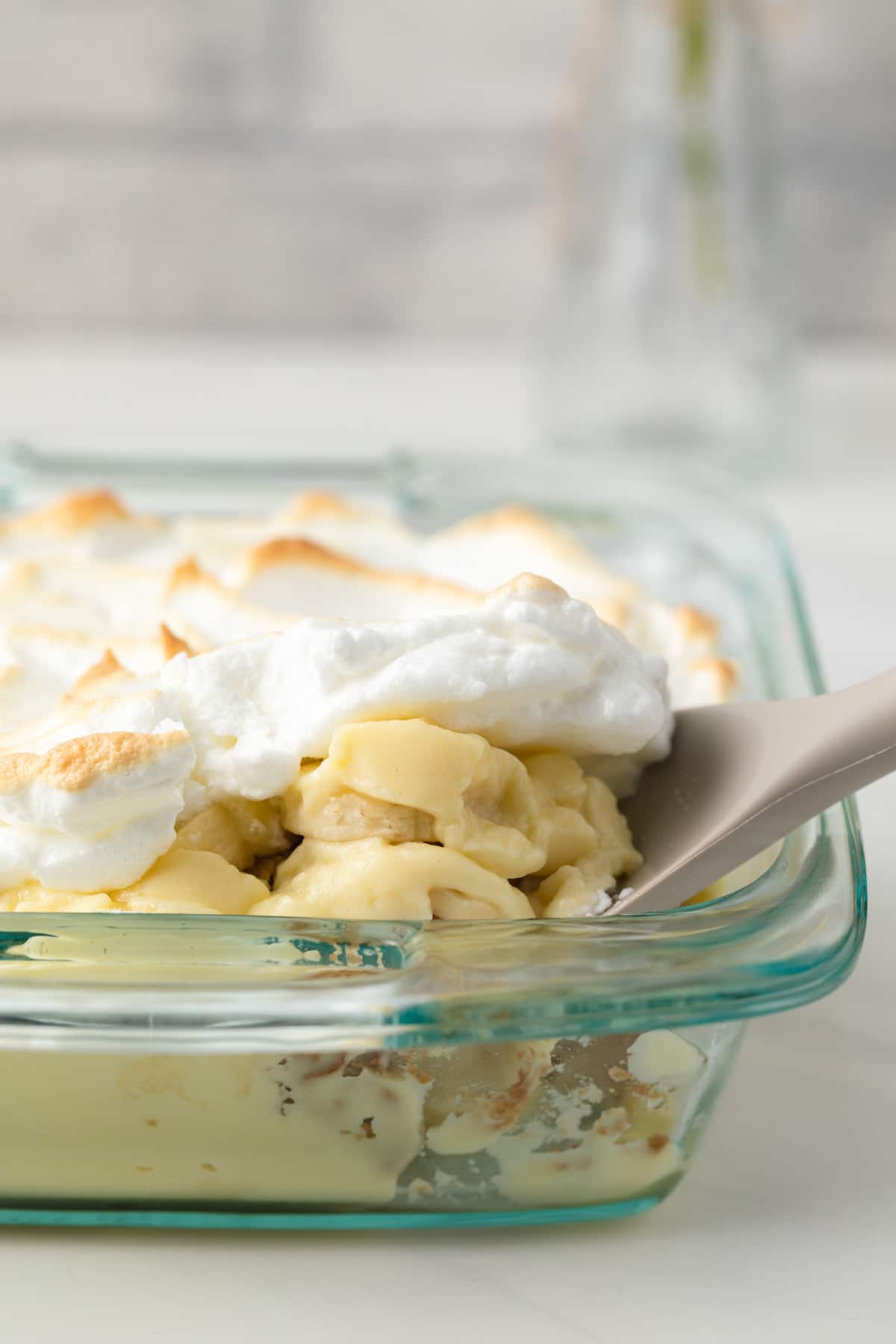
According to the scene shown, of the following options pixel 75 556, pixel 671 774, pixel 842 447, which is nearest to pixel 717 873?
pixel 671 774

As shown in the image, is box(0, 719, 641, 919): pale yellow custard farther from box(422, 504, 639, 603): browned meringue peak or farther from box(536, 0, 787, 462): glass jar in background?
box(536, 0, 787, 462): glass jar in background

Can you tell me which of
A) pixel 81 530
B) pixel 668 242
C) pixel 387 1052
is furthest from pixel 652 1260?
pixel 668 242

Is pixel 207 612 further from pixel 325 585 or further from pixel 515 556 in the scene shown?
pixel 515 556

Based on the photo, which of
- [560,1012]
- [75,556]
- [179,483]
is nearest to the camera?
[560,1012]

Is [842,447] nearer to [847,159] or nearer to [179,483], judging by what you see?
[847,159]

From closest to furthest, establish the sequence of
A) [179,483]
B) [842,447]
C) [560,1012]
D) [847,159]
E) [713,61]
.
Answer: [560,1012] → [179,483] → [713,61] → [842,447] → [847,159]

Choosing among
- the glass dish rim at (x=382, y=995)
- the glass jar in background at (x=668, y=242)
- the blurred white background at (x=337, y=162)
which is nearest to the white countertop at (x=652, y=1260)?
the glass dish rim at (x=382, y=995)

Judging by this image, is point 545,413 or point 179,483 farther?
point 545,413
